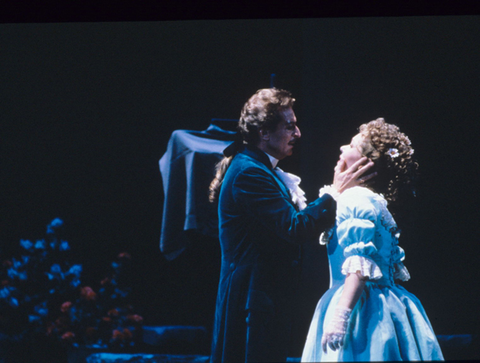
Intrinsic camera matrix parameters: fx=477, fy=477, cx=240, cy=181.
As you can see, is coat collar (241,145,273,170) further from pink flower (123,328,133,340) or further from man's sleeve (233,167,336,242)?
pink flower (123,328,133,340)

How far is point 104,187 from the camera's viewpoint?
2.72 m

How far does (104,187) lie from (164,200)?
0.37m

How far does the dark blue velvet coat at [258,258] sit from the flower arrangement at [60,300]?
709 millimetres

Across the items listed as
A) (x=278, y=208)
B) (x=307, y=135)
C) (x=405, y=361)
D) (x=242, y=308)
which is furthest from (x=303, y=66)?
(x=405, y=361)

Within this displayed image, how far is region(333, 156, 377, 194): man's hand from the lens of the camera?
198 centimetres

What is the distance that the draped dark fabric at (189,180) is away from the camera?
2518 mm

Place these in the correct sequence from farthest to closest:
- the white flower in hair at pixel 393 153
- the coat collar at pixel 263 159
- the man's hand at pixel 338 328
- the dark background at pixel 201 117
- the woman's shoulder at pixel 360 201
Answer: the dark background at pixel 201 117 < the coat collar at pixel 263 159 < the white flower in hair at pixel 393 153 < the woman's shoulder at pixel 360 201 < the man's hand at pixel 338 328

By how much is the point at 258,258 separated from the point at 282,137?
1.90ft

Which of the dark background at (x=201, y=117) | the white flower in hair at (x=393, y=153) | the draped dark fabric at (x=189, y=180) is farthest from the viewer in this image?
the dark background at (x=201, y=117)

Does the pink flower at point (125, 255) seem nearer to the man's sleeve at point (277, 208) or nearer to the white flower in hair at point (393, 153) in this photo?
the man's sleeve at point (277, 208)

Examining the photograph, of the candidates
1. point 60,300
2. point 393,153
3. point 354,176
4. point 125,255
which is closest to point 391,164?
point 393,153

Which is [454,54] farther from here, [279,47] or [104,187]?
[104,187]

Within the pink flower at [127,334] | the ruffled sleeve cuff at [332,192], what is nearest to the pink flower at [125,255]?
the pink flower at [127,334]

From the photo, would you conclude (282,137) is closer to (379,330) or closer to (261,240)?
(261,240)
